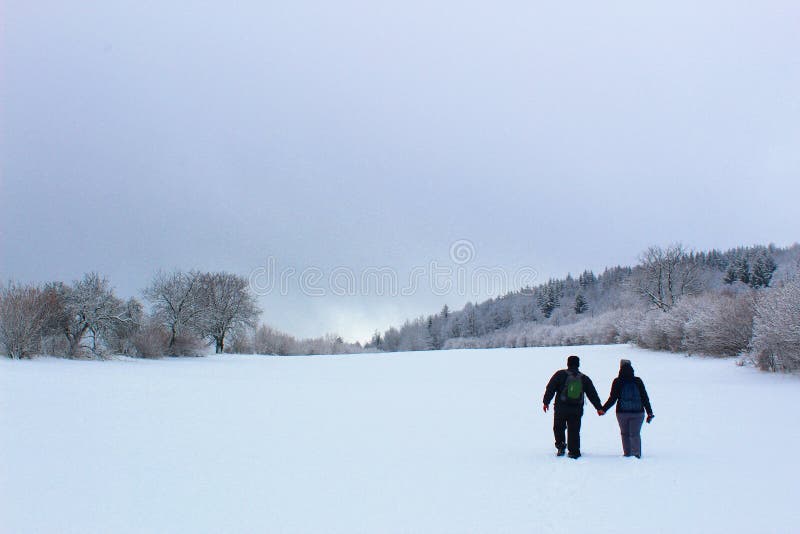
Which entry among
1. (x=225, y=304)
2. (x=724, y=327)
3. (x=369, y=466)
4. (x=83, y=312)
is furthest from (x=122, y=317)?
(x=724, y=327)

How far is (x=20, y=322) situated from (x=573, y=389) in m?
25.4

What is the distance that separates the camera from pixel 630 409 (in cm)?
912

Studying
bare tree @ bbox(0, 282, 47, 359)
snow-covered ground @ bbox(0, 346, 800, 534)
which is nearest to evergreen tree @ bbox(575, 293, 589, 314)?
snow-covered ground @ bbox(0, 346, 800, 534)

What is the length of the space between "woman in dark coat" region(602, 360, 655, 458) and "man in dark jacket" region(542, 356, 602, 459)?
375 millimetres

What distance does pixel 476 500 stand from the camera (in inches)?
264

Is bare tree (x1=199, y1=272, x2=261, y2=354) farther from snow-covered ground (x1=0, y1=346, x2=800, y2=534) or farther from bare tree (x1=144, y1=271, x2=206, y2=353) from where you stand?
snow-covered ground (x1=0, y1=346, x2=800, y2=534)

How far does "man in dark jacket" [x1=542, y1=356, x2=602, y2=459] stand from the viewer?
29.7 ft

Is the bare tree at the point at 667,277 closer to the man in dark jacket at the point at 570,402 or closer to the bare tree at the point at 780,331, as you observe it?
the bare tree at the point at 780,331

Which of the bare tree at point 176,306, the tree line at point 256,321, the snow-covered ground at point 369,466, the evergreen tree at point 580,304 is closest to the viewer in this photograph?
the snow-covered ground at point 369,466

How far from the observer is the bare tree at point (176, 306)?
44.1 meters

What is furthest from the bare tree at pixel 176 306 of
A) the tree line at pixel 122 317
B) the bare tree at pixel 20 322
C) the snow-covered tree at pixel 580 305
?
the snow-covered tree at pixel 580 305

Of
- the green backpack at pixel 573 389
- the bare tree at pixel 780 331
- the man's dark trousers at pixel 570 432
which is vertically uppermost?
the bare tree at pixel 780 331

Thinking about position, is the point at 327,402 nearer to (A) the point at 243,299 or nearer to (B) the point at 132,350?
(B) the point at 132,350

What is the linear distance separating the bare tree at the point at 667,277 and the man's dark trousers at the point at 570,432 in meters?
51.9
